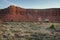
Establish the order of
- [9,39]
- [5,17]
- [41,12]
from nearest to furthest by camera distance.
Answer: [9,39], [5,17], [41,12]

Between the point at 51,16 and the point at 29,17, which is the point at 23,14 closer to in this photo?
the point at 29,17

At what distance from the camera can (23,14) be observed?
222ft

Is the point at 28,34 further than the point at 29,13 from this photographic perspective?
No

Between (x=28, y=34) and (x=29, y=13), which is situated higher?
(x=28, y=34)

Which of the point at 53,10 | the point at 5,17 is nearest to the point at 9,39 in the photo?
the point at 5,17

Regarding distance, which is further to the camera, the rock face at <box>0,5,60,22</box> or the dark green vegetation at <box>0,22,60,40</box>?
the rock face at <box>0,5,60,22</box>

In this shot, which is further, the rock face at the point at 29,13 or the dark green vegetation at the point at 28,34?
the rock face at the point at 29,13

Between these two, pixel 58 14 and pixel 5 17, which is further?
pixel 58 14

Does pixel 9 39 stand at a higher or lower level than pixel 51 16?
higher

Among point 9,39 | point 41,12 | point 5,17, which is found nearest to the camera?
point 9,39

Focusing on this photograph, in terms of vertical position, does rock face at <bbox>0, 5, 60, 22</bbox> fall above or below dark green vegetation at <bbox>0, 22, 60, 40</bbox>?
below

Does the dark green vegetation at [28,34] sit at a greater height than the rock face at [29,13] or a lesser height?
greater

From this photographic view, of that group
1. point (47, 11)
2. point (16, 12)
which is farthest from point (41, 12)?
point (16, 12)

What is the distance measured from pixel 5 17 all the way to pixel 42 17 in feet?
34.5
